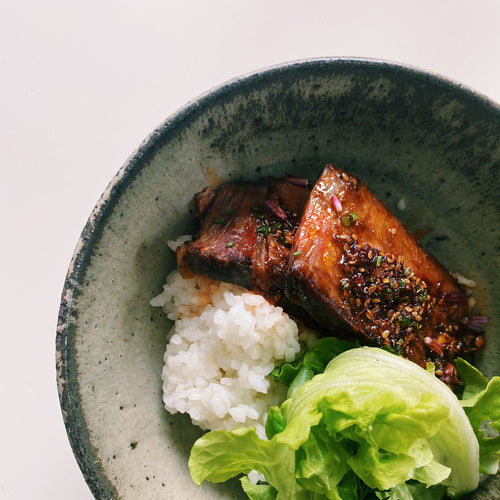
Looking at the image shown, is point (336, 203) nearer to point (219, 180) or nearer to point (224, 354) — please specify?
point (219, 180)

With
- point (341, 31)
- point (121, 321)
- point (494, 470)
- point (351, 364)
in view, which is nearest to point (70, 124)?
point (121, 321)

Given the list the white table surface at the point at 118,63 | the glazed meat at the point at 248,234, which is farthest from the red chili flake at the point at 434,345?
the white table surface at the point at 118,63

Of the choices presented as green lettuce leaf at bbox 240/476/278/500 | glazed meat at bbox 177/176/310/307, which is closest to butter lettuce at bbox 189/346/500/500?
green lettuce leaf at bbox 240/476/278/500

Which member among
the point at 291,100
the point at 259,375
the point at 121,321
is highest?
the point at 291,100

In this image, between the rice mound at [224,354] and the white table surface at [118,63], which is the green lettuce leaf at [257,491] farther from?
the white table surface at [118,63]

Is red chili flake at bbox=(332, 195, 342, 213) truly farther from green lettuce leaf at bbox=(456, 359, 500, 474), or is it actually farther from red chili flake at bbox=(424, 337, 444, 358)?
green lettuce leaf at bbox=(456, 359, 500, 474)

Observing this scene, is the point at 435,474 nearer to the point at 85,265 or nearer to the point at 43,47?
the point at 85,265

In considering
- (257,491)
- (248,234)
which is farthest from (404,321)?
(257,491)
